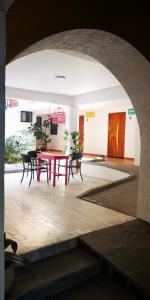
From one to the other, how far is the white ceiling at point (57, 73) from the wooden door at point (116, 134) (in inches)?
160

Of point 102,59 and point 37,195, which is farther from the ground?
point 102,59

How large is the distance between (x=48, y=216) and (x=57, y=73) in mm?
3179

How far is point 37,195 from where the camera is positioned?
4.52m

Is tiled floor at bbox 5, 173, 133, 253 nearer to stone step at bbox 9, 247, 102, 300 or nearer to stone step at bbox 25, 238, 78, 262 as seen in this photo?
stone step at bbox 25, 238, 78, 262

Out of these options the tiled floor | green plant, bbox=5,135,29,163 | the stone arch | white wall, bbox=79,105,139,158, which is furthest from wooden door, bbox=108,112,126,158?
the stone arch

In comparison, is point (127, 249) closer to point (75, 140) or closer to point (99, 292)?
point (99, 292)

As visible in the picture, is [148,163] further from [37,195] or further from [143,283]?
[37,195]

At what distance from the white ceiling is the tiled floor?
2.40 m

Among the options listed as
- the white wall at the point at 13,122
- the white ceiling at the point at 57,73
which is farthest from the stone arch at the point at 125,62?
the white wall at the point at 13,122

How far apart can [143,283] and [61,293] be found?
29.9 inches

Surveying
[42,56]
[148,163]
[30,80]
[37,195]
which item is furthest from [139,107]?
[30,80]

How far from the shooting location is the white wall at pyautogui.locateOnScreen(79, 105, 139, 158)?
10.5 metres

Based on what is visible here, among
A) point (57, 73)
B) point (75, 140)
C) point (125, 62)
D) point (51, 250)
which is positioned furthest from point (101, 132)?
point (51, 250)

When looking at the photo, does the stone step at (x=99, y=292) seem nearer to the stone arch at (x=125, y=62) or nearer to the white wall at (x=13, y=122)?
the stone arch at (x=125, y=62)
